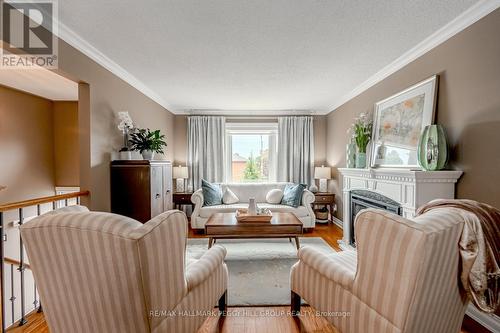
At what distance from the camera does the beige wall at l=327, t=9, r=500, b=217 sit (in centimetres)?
186

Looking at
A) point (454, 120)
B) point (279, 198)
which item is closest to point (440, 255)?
point (454, 120)

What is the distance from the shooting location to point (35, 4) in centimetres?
185

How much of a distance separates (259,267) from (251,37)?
8.37 feet

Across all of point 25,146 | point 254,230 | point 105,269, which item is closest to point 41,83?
point 25,146

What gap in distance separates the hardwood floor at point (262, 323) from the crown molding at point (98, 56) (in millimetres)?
2470

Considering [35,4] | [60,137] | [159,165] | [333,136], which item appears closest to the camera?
[35,4]

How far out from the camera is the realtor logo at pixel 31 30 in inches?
70.1

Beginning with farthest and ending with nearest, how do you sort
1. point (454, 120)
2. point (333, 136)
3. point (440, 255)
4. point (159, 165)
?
point (333, 136) < point (159, 165) < point (454, 120) < point (440, 255)

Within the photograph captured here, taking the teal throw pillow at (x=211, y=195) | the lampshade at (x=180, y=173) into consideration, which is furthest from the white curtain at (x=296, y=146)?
the lampshade at (x=180, y=173)

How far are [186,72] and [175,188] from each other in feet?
9.59

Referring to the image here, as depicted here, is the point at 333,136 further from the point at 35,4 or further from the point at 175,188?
the point at 35,4

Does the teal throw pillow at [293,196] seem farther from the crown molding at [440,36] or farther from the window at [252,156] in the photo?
the crown molding at [440,36]

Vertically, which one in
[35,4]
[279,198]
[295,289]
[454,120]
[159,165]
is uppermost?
[35,4]

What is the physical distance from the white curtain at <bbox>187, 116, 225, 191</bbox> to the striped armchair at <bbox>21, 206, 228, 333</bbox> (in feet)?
14.0
